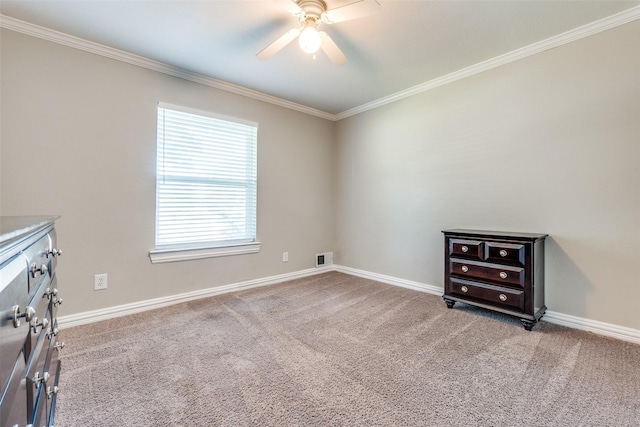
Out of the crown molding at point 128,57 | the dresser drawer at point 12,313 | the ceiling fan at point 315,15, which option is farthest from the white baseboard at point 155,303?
the ceiling fan at point 315,15

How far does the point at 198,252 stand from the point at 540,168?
3.35 metres

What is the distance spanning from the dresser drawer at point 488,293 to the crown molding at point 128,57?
290cm

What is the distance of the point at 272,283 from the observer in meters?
3.59

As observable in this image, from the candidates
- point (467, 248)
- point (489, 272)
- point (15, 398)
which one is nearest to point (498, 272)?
point (489, 272)

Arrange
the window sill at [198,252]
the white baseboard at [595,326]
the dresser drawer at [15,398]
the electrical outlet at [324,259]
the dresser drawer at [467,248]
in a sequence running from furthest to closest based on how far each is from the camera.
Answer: the electrical outlet at [324,259] < the window sill at [198,252] < the dresser drawer at [467,248] < the white baseboard at [595,326] < the dresser drawer at [15,398]

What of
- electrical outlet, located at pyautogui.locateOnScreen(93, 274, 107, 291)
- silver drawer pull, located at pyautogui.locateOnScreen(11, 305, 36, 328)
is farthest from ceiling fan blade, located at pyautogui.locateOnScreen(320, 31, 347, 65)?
→ electrical outlet, located at pyautogui.locateOnScreen(93, 274, 107, 291)

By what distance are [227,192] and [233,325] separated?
1514mm

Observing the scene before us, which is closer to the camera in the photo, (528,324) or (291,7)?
(291,7)

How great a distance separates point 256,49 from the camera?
252 centimetres

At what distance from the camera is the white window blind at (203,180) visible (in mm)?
2818

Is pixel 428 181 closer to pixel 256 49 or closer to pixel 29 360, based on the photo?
pixel 256 49

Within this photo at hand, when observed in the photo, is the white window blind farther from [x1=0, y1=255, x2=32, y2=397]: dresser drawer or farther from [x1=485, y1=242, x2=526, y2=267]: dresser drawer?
[x1=485, y1=242, x2=526, y2=267]: dresser drawer

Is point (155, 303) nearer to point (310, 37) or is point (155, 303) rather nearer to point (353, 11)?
point (310, 37)

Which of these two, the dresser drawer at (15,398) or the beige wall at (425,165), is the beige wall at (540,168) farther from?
the dresser drawer at (15,398)
